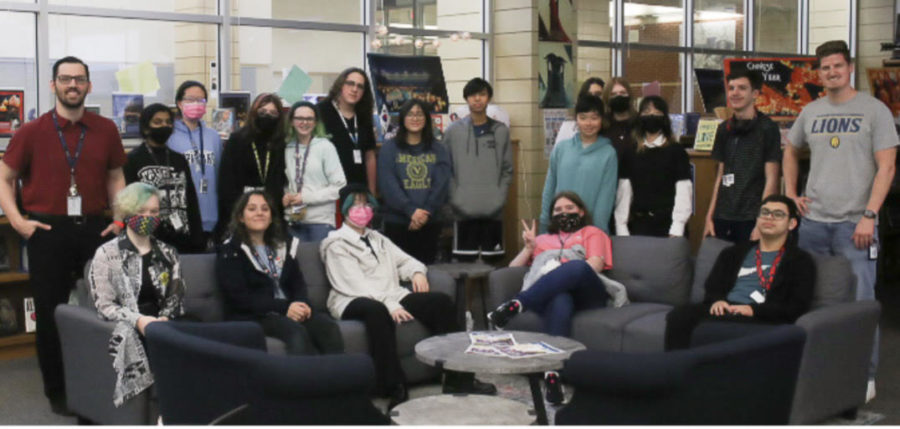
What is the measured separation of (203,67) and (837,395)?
494 centimetres

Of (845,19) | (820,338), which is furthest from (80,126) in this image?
(845,19)

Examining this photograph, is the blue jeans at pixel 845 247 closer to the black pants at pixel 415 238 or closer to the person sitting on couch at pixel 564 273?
the person sitting on couch at pixel 564 273

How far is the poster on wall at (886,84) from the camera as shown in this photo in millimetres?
8758

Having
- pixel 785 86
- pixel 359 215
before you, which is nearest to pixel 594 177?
pixel 359 215

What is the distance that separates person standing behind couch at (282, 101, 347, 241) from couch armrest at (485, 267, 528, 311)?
37.8 inches

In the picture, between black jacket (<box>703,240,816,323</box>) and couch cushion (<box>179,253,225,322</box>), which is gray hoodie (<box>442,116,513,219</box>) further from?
black jacket (<box>703,240,816,323</box>)

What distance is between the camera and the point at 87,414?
190 inches

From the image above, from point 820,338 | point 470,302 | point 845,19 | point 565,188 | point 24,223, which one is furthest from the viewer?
point 845,19

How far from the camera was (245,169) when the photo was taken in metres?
5.84

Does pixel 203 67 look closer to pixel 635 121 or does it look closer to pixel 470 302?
pixel 470 302

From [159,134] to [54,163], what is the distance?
643mm

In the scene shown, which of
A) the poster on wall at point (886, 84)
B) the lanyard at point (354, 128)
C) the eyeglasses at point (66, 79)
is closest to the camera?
the eyeglasses at point (66, 79)

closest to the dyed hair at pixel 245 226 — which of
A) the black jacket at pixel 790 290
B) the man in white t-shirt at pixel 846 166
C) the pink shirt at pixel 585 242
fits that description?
the pink shirt at pixel 585 242

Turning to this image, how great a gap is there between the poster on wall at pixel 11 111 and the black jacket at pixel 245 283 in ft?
6.69
